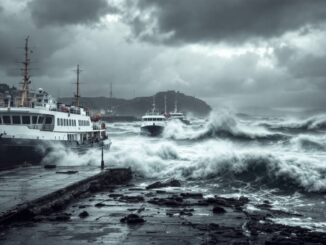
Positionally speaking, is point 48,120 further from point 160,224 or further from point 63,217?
point 160,224

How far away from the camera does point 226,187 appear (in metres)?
23.2

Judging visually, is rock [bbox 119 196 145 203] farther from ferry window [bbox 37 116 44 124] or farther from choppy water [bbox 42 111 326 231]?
ferry window [bbox 37 116 44 124]

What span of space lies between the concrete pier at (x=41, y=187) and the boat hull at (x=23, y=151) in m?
4.39

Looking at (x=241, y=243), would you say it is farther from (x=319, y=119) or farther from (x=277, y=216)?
(x=319, y=119)

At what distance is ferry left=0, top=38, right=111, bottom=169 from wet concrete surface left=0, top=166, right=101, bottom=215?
451 cm

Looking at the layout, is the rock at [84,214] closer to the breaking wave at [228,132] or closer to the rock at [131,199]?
the rock at [131,199]

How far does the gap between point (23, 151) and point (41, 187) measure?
44.1ft

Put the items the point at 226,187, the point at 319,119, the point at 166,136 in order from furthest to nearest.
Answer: the point at 319,119, the point at 166,136, the point at 226,187

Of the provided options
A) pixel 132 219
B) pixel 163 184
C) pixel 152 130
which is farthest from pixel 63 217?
pixel 152 130

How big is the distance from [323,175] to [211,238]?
14.5 meters

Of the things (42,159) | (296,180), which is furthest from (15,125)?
A: (296,180)

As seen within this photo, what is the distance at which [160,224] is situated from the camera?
12898 mm

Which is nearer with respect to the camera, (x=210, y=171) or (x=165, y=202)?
(x=165, y=202)

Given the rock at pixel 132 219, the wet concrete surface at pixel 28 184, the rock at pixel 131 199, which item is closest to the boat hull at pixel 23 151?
the wet concrete surface at pixel 28 184
